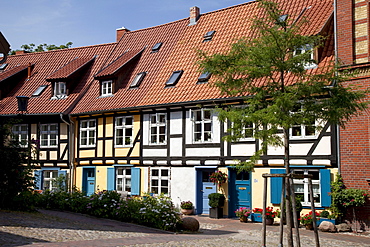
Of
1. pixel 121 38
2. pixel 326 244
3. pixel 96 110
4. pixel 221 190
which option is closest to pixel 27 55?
pixel 121 38

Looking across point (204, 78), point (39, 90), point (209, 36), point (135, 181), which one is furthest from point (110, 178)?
point (209, 36)

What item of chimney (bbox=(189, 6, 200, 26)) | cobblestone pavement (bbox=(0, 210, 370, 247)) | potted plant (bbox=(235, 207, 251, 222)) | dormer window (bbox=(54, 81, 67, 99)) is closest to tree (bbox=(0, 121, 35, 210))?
cobblestone pavement (bbox=(0, 210, 370, 247))

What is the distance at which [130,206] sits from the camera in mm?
15547

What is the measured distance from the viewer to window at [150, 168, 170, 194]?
21.2 metres

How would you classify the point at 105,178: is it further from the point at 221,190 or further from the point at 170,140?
the point at 221,190

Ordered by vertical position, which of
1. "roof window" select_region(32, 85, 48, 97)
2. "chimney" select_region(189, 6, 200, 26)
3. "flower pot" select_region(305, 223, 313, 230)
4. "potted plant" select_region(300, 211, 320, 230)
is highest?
"chimney" select_region(189, 6, 200, 26)

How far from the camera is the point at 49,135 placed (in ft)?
83.3

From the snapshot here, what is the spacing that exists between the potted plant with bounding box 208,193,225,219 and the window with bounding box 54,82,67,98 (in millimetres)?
11261

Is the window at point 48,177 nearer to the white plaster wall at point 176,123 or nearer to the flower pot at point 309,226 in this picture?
the white plaster wall at point 176,123

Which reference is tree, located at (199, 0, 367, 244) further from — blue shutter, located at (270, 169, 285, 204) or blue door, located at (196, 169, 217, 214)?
blue door, located at (196, 169, 217, 214)

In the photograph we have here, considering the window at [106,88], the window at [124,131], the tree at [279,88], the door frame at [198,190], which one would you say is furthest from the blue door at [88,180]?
the tree at [279,88]

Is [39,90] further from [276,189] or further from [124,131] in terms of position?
[276,189]

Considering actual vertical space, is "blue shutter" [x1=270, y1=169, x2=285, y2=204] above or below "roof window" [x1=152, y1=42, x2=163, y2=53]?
below

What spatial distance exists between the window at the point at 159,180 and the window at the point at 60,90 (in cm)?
771
